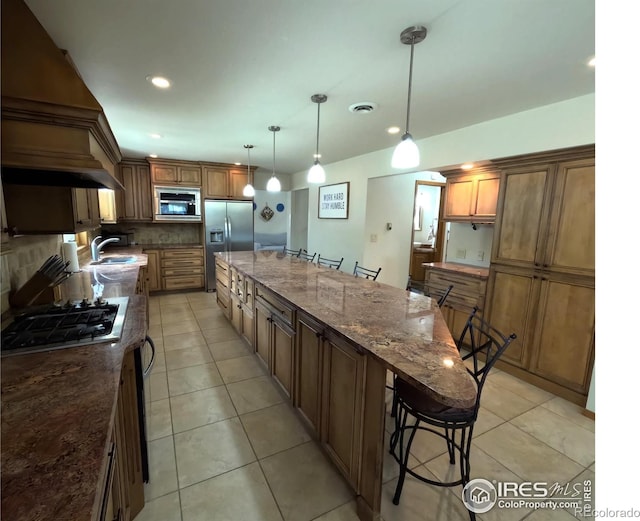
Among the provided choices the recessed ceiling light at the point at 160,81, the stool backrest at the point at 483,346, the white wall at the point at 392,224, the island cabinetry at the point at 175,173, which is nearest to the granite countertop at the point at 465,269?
the stool backrest at the point at 483,346

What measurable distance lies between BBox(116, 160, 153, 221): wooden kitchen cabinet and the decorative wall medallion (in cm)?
219

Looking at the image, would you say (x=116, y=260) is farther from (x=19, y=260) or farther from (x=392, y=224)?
(x=392, y=224)

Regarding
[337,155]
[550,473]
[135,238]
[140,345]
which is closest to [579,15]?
[550,473]

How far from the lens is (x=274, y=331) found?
7.65ft

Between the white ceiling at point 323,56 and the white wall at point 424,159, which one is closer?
the white ceiling at point 323,56

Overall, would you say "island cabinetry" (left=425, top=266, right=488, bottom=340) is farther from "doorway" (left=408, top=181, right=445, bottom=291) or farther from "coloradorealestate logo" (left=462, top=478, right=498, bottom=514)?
"doorway" (left=408, top=181, right=445, bottom=291)

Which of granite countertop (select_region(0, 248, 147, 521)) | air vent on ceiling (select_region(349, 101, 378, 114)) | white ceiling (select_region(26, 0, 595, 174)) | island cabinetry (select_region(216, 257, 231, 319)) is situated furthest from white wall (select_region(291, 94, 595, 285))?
granite countertop (select_region(0, 248, 147, 521))

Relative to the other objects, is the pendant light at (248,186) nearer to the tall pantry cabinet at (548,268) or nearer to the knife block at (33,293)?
the knife block at (33,293)

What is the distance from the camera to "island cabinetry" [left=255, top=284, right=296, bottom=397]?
209 cm

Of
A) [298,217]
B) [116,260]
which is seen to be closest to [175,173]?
[116,260]

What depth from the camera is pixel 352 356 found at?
4.71ft

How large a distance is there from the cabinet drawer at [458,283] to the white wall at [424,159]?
1.24m

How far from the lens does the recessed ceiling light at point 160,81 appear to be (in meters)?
2.12

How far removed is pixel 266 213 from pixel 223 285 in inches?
115
